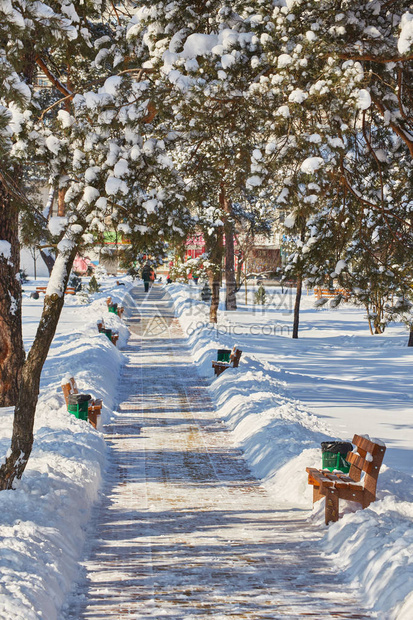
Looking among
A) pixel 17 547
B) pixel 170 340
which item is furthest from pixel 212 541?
pixel 170 340

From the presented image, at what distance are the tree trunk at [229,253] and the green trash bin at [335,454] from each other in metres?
10.2

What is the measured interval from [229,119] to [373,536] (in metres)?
5.41

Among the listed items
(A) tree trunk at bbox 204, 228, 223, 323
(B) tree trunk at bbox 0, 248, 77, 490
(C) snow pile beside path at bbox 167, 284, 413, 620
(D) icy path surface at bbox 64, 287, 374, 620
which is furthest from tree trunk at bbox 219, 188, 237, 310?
(B) tree trunk at bbox 0, 248, 77, 490

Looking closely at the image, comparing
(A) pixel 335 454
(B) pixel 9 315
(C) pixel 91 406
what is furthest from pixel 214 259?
(A) pixel 335 454

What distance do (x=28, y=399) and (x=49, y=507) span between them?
3.44 feet

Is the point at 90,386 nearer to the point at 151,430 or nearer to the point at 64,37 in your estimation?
the point at 151,430

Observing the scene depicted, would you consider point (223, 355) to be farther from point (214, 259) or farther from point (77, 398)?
point (214, 259)

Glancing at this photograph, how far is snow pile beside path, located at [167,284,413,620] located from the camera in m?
4.82

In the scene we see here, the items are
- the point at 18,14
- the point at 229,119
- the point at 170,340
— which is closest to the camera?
the point at 18,14

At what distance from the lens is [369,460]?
6.27m

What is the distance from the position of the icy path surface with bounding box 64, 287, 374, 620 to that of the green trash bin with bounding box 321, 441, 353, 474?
661 mm

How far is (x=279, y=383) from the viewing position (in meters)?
15.7

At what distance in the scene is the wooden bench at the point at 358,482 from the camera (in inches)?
245

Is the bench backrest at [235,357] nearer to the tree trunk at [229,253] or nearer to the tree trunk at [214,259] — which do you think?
the tree trunk at [229,253]
